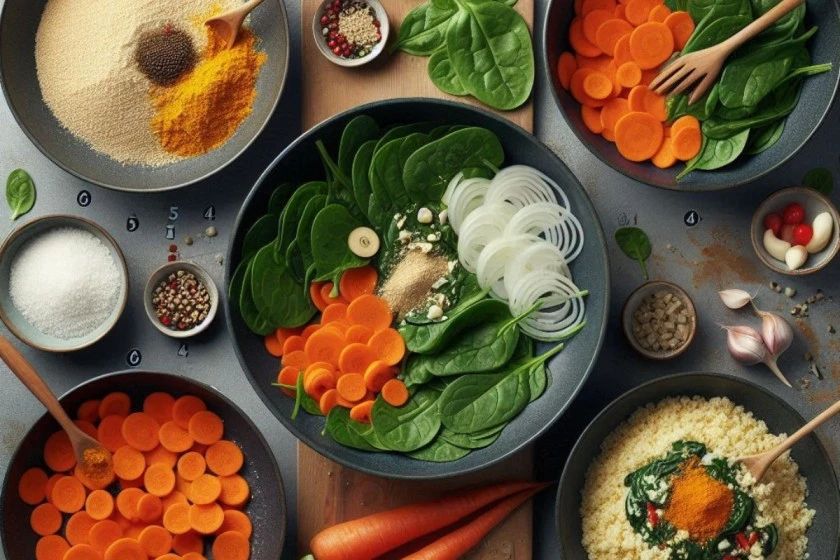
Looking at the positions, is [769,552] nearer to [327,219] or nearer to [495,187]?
[495,187]

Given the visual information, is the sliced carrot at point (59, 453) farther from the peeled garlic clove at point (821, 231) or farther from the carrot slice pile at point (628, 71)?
the peeled garlic clove at point (821, 231)

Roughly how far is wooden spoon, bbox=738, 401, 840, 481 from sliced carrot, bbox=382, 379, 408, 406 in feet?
2.79

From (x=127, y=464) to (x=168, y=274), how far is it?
0.52 meters

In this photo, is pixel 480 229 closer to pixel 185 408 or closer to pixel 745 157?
pixel 745 157

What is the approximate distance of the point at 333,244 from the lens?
250 cm

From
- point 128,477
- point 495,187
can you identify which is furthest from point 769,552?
point 128,477

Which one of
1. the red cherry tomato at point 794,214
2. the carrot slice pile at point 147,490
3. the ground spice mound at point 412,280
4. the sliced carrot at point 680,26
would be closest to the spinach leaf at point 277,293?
the carrot slice pile at point 147,490

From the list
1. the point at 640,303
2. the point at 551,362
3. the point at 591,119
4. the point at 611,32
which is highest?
the point at 611,32

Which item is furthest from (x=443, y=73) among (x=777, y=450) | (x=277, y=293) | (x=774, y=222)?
(x=777, y=450)

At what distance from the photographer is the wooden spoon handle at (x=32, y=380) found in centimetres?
243

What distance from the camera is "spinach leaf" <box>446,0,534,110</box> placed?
8.52 feet

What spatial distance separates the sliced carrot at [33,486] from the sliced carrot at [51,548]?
101 millimetres

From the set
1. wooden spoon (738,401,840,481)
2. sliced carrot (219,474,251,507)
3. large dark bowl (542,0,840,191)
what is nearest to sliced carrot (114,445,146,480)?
sliced carrot (219,474,251,507)

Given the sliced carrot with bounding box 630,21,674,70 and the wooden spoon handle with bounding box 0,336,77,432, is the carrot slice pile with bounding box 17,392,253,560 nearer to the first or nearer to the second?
the wooden spoon handle with bounding box 0,336,77,432
